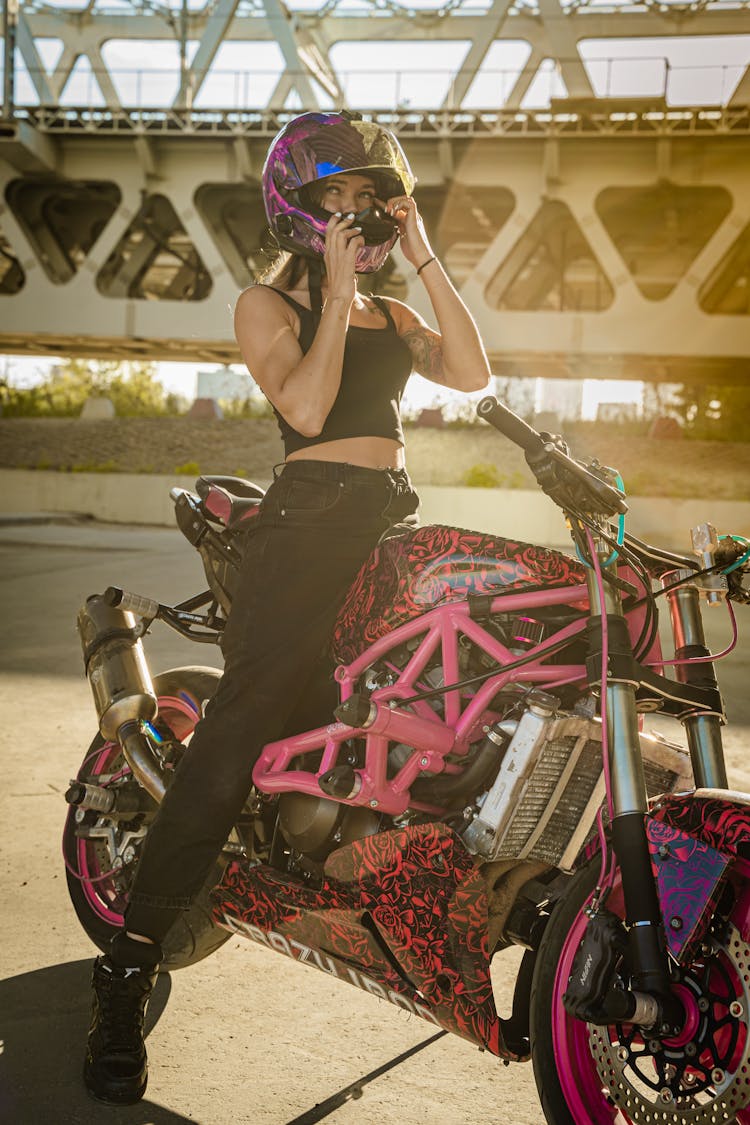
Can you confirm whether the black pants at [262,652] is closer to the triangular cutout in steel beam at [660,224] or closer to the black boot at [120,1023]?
the black boot at [120,1023]

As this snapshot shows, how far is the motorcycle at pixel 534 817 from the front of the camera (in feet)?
7.33

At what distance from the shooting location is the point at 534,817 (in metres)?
2.56

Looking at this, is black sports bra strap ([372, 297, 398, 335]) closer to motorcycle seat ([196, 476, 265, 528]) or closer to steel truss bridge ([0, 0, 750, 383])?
motorcycle seat ([196, 476, 265, 528])

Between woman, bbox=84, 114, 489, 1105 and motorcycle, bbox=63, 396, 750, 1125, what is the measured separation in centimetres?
13

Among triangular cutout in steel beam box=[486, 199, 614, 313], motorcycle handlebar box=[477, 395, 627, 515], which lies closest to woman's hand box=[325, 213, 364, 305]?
motorcycle handlebar box=[477, 395, 627, 515]

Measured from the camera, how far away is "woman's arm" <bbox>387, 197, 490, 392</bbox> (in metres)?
3.21

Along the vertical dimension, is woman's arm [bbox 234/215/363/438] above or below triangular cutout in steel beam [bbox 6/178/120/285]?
below

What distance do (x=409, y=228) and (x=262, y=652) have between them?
3.97ft

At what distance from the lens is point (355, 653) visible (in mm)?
2973

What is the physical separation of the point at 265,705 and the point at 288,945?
624 millimetres

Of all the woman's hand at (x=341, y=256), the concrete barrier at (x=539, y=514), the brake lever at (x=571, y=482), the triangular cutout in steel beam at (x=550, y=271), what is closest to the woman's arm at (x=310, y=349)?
the woman's hand at (x=341, y=256)

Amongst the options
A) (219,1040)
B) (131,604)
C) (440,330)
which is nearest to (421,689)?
(440,330)

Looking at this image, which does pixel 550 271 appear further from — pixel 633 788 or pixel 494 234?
pixel 633 788

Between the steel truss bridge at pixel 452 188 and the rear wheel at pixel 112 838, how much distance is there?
111 ft
